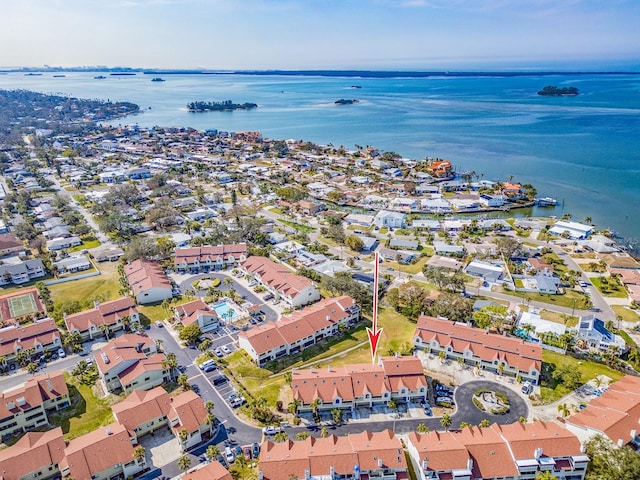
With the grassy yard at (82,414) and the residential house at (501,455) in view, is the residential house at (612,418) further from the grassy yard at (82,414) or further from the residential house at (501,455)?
the grassy yard at (82,414)

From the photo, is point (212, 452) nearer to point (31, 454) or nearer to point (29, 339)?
point (31, 454)

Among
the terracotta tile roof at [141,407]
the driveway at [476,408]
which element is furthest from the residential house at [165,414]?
the driveway at [476,408]

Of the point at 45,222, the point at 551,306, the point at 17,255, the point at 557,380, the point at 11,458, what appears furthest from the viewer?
the point at 45,222

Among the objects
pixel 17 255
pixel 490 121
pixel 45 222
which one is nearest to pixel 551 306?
pixel 17 255

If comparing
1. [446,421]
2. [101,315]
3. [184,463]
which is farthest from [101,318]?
[446,421]

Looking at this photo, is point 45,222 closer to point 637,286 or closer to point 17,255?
point 17,255
